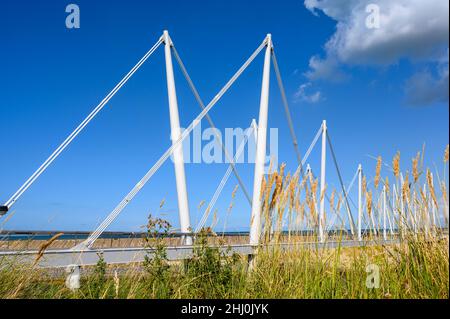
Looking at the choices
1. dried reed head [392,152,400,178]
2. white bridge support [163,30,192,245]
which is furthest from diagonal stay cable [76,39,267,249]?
dried reed head [392,152,400,178]

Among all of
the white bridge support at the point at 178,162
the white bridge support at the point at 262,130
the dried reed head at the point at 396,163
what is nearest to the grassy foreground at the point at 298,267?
the dried reed head at the point at 396,163

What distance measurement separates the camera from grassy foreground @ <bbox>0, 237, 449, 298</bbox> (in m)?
3.96

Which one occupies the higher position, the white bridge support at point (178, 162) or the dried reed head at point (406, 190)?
the white bridge support at point (178, 162)

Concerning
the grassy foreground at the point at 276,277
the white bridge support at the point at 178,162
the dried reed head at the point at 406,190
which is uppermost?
the white bridge support at the point at 178,162

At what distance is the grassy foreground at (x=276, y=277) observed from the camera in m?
3.96

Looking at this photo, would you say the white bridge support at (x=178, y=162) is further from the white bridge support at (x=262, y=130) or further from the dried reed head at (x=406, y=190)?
the dried reed head at (x=406, y=190)

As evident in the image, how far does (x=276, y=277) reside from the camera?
4.39 meters

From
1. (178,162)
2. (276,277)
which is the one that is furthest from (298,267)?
(178,162)

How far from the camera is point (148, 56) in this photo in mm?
9703

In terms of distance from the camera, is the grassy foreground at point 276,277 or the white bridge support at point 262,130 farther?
the white bridge support at point 262,130

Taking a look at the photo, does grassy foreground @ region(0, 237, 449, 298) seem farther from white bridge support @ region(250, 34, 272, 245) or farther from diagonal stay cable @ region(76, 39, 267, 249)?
white bridge support @ region(250, 34, 272, 245)

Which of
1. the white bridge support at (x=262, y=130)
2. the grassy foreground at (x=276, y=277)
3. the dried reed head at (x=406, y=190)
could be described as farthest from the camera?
the white bridge support at (x=262, y=130)

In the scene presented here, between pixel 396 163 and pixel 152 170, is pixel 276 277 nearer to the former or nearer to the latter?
pixel 396 163

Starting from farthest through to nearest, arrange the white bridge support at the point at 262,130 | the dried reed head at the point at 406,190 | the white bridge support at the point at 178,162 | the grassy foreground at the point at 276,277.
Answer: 1. the white bridge support at the point at 178,162
2. the white bridge support at the point at 262,130
3. the dried reed head at the point at 406,190
4. the grassy foreground at the point at 276,277
